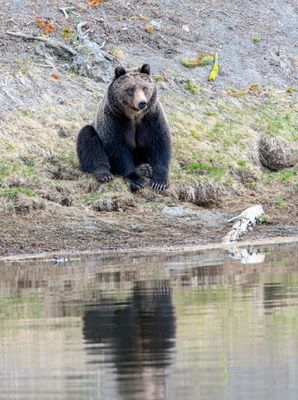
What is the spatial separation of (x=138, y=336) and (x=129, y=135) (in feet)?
28.9

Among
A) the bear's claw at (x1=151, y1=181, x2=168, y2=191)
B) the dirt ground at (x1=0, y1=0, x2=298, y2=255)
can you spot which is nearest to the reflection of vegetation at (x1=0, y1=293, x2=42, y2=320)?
the dirt ground at (x1=0, y1=0, x2=298, y2=255)

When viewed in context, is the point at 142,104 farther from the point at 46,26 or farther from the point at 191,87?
the point at 46,26

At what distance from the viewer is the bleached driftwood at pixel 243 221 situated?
1605cm

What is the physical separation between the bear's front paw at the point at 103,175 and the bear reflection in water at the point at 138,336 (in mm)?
5364

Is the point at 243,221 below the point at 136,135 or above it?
below

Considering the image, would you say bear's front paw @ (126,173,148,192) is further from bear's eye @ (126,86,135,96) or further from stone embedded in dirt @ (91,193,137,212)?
bear's eye @ (126,86,135,96)

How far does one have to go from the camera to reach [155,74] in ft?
71.9

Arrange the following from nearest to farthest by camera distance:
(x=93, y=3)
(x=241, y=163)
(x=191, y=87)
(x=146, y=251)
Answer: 1. (x=146, y=251)
2. (x=241, y=163)
3. (x=191, y=87)
4. (x=93, y=3)

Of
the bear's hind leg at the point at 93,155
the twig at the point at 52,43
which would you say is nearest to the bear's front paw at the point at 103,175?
the bear's hind leg at the point at 93,155

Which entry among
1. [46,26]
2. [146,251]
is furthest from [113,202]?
[46,26]

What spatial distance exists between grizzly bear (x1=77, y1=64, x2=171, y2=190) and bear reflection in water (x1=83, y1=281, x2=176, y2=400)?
577 cm

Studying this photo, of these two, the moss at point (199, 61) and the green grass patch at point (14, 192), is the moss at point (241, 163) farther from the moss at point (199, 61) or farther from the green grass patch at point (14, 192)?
the moss at point (199, 61)

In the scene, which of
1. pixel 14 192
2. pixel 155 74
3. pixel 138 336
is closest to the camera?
pixel 138 336

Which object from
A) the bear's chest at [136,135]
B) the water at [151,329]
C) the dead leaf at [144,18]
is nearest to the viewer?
the water at [151,329]
